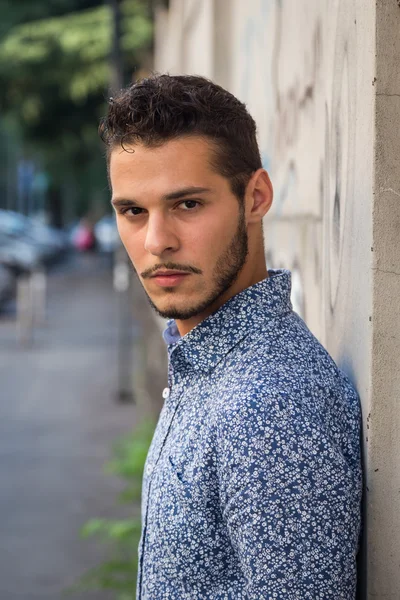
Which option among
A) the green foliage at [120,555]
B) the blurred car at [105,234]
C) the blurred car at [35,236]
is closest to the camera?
the green foliage at [120,555]

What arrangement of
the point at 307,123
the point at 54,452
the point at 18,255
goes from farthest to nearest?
the point at 18,255 → the point at 54,452 → the point at 307,123

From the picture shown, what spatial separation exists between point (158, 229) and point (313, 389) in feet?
1.36

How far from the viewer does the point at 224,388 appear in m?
1.77

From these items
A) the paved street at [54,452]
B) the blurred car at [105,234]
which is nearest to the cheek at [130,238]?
the paved street at [54,452]

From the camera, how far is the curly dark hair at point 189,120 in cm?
185

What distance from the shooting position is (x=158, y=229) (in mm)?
1870

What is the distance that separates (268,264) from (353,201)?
7.21 ft

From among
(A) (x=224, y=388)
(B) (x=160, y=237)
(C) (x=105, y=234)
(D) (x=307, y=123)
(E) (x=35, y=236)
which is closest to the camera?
(A) (x=224, y=388)

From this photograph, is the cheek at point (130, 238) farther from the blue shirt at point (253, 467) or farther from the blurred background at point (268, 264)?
the blurred background at point (268, 264)

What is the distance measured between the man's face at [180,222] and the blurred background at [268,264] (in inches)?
10.8

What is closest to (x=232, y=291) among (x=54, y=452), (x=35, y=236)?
(x=54, y=452)

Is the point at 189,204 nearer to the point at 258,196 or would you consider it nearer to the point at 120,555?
the point at 258,196

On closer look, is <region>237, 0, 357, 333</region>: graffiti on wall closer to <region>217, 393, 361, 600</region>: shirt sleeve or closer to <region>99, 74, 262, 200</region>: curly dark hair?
<region>99, 74, 262, 200</region>: curly dark hair

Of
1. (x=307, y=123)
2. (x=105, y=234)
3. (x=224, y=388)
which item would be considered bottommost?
(x=224, y=388)
